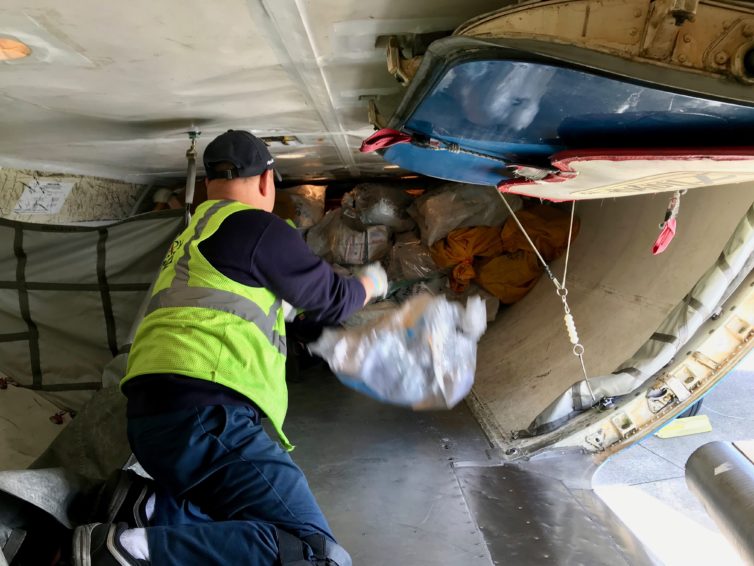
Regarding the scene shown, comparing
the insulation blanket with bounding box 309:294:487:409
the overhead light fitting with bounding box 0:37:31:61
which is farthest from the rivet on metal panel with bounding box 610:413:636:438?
the overhead light fitting with bounding box 0:37:31:61

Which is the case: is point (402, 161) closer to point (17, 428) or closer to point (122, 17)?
point (122, 17)

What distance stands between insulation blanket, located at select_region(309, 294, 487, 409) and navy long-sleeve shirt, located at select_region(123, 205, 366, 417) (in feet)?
1.31

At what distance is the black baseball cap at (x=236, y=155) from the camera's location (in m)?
1.31

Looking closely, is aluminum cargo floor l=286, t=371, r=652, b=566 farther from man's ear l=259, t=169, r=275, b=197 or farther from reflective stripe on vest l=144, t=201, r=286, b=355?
man's ear l=259, t=169, r=275, b=197

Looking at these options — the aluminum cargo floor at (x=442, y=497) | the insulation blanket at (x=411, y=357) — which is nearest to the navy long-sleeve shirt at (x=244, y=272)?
the insulation blanket at (x=411, y=357)

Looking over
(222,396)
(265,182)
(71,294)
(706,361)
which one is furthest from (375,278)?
(71,294)

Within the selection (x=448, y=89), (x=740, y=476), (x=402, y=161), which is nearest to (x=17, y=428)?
(x=402, y=161)

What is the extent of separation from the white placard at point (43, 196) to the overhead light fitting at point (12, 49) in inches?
61.8

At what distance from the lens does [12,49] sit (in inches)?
44.8

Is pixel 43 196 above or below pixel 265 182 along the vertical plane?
below

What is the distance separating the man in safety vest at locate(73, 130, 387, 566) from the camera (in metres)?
1.11

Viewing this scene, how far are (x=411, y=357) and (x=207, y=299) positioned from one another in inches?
27.6

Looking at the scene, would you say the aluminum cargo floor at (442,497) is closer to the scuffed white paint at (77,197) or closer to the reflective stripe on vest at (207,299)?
the reflective stripe on vest at (207,299)

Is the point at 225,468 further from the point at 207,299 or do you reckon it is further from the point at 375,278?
the point at 375,278
